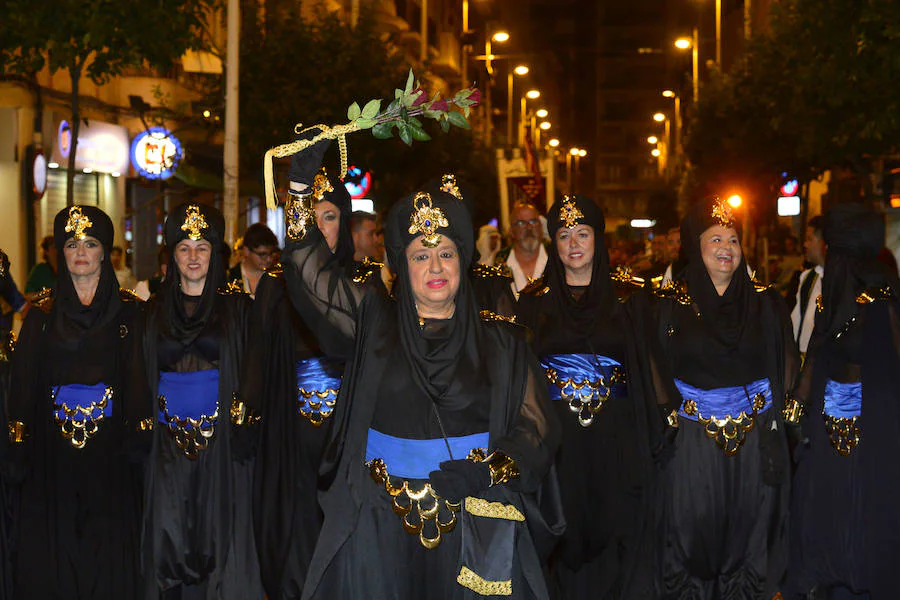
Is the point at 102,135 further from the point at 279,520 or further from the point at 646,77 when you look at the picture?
the point at 646,77

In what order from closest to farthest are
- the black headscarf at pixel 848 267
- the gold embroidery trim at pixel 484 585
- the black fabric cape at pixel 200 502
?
the gold embroidery trim at pixel 484 585, the black fabric cape at pixel 200 502, the black headscarf at pixel 848 267

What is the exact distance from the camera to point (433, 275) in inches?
187

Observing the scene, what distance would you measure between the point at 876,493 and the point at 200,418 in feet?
12.5

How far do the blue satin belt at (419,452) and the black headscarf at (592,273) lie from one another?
2726mm

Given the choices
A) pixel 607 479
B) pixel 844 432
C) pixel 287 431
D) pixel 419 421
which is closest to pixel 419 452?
pixel 419 421

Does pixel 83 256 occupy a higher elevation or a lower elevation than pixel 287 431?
higher

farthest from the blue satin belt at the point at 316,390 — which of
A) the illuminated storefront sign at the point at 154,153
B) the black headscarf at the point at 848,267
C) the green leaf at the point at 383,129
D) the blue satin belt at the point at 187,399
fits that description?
the illuminated storefront sign at the point at 154,153

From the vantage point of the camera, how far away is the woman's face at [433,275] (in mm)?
4754

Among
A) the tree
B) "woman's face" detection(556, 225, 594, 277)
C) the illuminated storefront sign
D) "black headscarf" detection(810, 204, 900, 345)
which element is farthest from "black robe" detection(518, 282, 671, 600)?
the illuminated storefront sign

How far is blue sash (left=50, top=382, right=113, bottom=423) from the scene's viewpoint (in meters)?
7.24

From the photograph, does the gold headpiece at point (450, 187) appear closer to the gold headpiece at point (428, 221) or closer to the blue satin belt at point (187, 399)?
the gold headpiece at point (428, 221)

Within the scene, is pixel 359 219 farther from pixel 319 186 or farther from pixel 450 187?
pixel 450 187

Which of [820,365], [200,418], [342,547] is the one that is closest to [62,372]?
[200,418]

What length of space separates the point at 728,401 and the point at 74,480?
3558 mm
